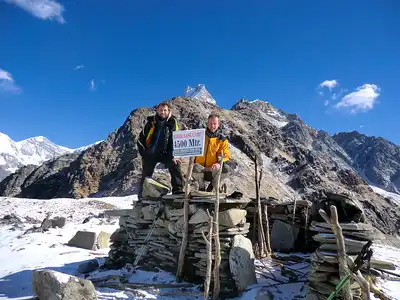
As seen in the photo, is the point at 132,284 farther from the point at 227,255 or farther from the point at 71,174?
the point at 71,174

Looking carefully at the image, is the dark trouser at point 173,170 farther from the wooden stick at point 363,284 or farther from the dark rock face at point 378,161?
the dark rock face at point 378,161

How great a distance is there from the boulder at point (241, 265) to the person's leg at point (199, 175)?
5.36 ft

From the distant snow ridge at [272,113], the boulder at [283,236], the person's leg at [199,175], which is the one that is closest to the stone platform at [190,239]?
the person's leg at [199,175]

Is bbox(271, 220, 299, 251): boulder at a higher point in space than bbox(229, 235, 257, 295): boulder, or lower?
higher

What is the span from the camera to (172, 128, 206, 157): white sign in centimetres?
650

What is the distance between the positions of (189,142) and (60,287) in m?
3.41

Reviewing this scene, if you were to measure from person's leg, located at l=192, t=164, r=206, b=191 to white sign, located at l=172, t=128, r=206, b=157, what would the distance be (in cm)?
98

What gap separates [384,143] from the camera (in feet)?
602

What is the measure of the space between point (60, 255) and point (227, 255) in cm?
527

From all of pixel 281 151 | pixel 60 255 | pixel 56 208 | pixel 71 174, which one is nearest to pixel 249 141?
pixel 281 151

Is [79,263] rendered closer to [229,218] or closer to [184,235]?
[184,235]

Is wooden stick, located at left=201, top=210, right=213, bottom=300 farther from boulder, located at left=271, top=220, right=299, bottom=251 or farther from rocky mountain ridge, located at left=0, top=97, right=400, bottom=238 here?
rocky mountain ridge, located at left=0, top=97, right=400, bottom=238

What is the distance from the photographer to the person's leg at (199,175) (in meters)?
7.61

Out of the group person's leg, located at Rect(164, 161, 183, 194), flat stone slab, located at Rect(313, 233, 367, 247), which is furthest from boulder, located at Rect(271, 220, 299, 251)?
flat stone slab, located at Rect(313, 233, 367, 247)
